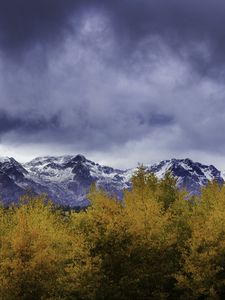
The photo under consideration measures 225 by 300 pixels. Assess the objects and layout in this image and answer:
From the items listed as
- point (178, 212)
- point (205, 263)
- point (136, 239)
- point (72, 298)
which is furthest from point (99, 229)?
point (178, 212)

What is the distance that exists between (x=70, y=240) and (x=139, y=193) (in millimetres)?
20405

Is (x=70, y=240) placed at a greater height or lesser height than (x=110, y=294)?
greater

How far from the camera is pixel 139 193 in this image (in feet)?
247

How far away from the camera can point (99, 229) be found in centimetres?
5506

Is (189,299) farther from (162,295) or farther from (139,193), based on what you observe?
(139,193)

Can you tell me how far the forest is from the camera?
52.9 m

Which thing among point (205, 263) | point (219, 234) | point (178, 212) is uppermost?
point (178, 212)

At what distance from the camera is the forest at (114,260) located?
52.9 m

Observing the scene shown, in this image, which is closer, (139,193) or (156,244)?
(156,244)

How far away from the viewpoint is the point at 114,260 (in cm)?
5428

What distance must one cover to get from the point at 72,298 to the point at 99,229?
8.10 m

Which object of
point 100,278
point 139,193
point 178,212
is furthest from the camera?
point 139,193

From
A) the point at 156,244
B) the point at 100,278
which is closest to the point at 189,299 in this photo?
the point at 156,244

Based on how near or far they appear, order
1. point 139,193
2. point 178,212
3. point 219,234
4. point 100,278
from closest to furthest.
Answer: point 100,278 < point 219,234 < point 178,212 < point 139,193
